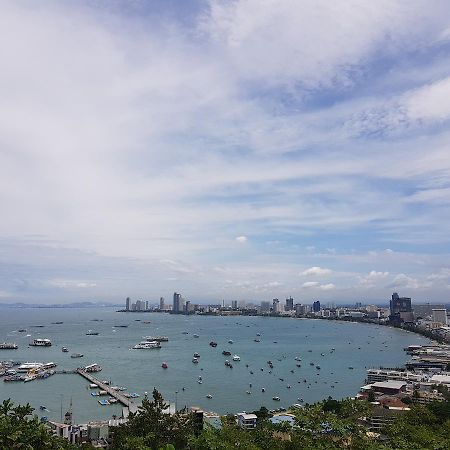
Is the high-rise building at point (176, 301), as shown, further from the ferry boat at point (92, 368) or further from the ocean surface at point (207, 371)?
the ferry boat at point (92, 368)

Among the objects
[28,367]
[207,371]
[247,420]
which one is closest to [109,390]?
[207,371]

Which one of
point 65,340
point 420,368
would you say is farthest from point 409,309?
point 65,340

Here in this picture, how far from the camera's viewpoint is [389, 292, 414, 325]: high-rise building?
2245 inches

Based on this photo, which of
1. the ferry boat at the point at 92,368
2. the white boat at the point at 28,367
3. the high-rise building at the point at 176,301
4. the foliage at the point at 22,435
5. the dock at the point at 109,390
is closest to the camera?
the foliage at the point at 22,435

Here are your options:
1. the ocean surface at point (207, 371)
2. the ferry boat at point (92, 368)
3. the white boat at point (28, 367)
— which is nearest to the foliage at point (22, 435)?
the ocean surface at point (207, 371)

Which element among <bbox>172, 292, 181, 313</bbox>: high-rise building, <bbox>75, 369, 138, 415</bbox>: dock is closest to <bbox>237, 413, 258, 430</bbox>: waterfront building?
<bbox>75, 369, 138, 415</bbox>: dock

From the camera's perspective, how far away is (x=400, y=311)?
5981 cm

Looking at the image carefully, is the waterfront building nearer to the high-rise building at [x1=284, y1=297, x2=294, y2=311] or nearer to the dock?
the dock

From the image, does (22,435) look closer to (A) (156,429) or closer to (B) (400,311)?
(A) (156,429)

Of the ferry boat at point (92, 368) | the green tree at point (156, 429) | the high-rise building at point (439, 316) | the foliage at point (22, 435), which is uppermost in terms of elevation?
the high-rise building at point (439, 316)

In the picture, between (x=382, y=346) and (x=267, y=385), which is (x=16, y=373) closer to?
(x=267, y=385)

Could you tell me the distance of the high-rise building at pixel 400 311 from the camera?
57.0 metres

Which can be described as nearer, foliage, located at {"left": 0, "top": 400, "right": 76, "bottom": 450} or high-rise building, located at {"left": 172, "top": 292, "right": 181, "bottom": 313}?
foliage, located at {"left": 0, "top": 400, "right": 76, "bottom": 450}

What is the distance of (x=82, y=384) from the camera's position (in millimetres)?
19406
